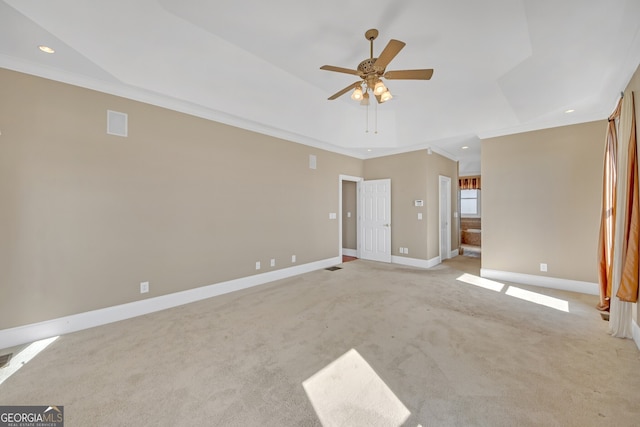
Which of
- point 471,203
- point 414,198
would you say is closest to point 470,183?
point 471,203

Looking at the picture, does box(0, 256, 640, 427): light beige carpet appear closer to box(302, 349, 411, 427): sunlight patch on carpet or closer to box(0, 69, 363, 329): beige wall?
box(302, 349, 411, 427): sunlight patch on carpet

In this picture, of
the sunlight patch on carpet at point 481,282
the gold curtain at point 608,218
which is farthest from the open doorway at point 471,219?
the gold curtain at point 608,218

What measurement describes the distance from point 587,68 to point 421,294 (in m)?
3.46

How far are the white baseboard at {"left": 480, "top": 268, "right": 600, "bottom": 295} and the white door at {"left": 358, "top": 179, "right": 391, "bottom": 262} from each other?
2.13 meters

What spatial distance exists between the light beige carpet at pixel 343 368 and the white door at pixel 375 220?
2.77 metres

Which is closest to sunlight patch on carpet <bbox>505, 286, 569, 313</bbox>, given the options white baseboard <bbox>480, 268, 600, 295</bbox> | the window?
white baseboard <bbox>480, 268, 600, 295</bbox>

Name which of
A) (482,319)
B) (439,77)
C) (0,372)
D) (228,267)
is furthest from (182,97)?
(482,319)

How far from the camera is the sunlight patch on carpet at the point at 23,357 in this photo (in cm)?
201

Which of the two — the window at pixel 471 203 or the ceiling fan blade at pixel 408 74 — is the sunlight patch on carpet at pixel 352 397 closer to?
the ceiling fan blade at pixel 408 74

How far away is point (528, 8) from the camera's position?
2246mm

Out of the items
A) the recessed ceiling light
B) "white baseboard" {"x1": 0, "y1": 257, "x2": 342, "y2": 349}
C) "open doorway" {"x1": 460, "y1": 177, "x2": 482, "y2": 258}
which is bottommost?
"white baseboard" {"x1": 0, "y1": 257, "x2": 342, "y2": 349}

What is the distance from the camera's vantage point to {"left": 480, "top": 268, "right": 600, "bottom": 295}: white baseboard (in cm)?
388

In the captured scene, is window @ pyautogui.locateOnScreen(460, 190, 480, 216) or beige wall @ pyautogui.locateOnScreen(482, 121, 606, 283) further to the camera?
window @ pyautogui.locateOnScreen(460, 190, 480, 216)

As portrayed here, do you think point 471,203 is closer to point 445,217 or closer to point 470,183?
point 470,183
